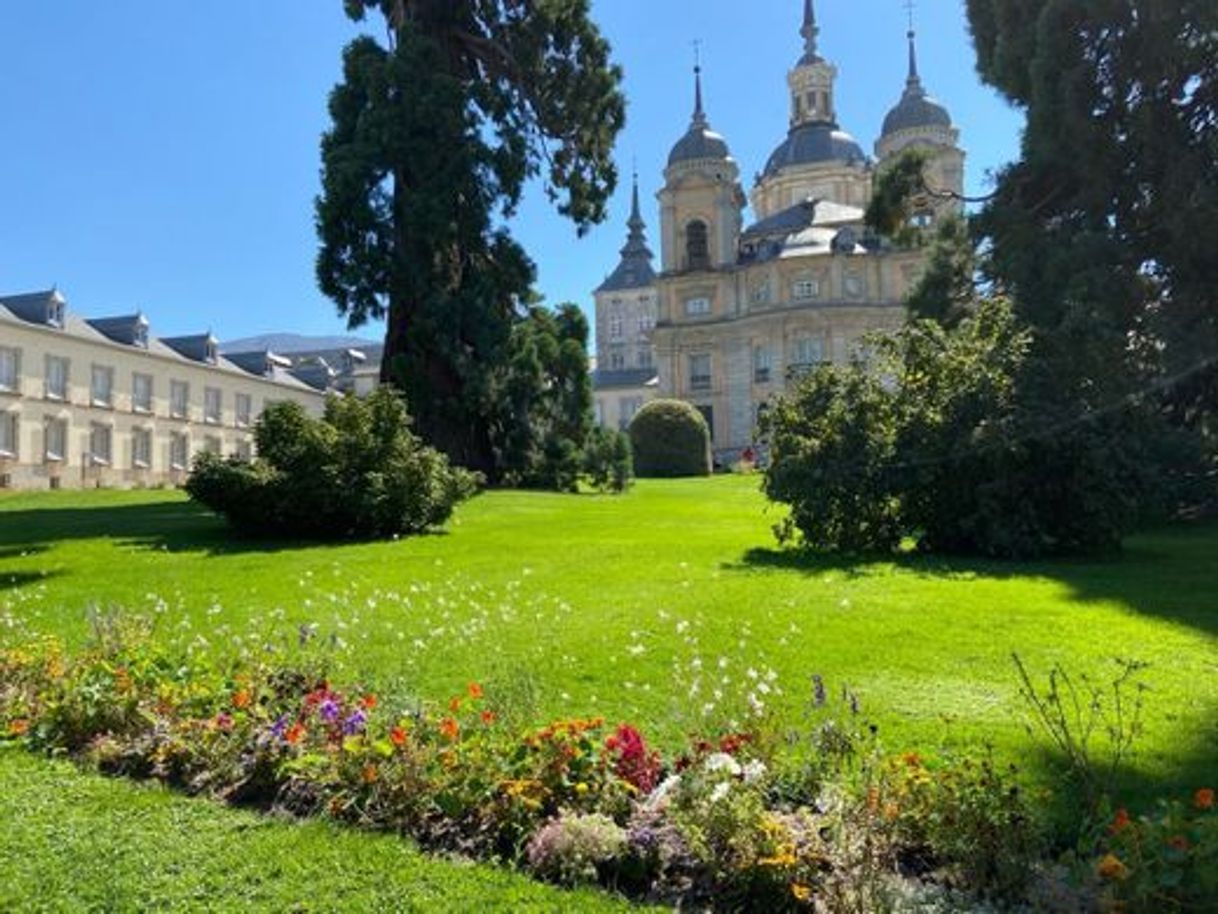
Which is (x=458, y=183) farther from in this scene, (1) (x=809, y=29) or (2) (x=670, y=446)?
(1) (x=809, y=29)

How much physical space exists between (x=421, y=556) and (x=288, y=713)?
6.45m

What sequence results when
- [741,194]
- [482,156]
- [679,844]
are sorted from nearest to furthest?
[679,844]
[482,156]
[741,194]

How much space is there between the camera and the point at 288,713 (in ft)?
15.9

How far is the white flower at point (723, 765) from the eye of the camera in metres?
3.71

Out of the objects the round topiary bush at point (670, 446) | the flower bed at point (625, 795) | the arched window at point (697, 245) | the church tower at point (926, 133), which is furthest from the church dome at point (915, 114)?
the flower bed at point (625, 795)

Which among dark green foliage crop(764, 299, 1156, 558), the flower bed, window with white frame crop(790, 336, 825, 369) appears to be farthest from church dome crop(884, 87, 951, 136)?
the flower bed

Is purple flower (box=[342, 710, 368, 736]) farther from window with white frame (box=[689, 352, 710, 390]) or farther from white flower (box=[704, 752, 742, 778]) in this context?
window with white frame (box=[689, 352, 710, 390])

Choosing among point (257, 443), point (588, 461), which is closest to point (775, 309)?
point (588, 461)

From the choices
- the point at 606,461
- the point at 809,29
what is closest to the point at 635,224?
the point at 809,29

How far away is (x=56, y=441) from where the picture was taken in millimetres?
43562

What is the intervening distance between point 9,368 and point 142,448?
8458 millimetres

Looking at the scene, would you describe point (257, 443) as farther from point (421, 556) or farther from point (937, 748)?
point (937, 748)

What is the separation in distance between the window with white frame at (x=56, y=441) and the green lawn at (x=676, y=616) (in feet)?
108

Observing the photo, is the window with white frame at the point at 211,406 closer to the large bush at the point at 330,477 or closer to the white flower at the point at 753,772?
the large bush at the point at 330,477
